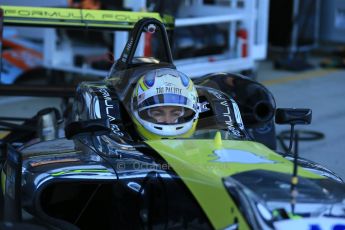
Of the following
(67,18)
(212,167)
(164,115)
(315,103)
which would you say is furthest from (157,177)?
(315,103)

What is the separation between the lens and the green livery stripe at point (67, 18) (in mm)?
5551

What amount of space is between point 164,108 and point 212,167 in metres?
0.98

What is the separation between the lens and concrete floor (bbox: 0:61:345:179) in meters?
6.77

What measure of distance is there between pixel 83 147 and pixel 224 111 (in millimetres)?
1014

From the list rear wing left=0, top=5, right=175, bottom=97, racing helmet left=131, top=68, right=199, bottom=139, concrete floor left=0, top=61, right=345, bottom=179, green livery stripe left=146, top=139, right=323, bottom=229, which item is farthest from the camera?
concrete floor left=0, top=61, right=345, bottom=179

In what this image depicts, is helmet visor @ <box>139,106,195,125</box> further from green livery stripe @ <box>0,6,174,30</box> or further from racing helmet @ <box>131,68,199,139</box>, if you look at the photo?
green livery stripe @ <box>0,6,174,30</box>

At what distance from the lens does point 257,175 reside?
2928 millimetres

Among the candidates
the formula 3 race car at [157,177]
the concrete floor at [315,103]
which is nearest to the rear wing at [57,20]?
the formula 3 race car at [157,177]

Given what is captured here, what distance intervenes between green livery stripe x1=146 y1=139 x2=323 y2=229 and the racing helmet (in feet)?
1.49

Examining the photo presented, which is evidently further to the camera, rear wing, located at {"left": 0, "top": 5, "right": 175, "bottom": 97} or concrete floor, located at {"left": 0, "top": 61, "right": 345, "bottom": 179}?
concrete floor, located at {"left": 0, "top": 61, "right": 345, "bottom": 179}

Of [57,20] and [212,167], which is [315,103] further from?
[212,167]

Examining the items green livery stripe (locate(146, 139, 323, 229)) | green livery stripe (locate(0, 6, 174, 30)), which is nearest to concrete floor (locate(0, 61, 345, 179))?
green livery stripe (locate(0, 6, 174, 30))

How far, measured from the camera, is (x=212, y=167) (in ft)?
10.0

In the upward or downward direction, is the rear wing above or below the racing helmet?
above
